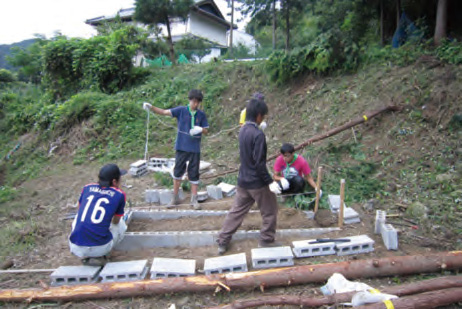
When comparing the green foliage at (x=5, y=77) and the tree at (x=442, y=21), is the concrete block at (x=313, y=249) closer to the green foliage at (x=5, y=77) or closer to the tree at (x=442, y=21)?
the tree at (x=442, y=21)

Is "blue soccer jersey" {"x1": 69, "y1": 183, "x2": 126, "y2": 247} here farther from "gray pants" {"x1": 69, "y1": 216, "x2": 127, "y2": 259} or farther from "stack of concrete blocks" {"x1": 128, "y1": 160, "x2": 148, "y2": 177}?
"stack of concrete blocks" {"x1": 128, "y1": 160, "x2": 148, "y2": 177}

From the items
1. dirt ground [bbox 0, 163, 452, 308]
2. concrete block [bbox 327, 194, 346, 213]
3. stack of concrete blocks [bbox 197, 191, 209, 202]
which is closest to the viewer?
dirt ground [bbox 0, 163, 452, 308]

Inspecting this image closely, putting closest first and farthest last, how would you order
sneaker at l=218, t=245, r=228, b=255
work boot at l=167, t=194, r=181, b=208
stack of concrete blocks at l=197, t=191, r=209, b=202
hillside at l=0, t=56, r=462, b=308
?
sneaker at l=218, t=245, r=228, b=255 → hillside at l=0, t=56, r=462, b=308 → work boot at l=167, t=194, r=181, b=208 → stack of concrete blocks at l=197, t=191, r=209, b=202

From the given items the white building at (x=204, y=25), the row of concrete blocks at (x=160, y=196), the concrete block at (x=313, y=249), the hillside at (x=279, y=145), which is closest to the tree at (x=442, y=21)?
the hillside at (x=279, y=145)

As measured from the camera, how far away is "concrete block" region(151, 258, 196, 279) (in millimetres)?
3391

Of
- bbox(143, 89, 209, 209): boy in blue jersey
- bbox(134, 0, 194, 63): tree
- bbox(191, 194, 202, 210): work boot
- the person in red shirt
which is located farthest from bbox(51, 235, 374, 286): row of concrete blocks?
bbox(134, 0, 194, 63): tree

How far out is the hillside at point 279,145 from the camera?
4375mm

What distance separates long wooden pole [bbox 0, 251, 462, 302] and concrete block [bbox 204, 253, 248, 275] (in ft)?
0.60

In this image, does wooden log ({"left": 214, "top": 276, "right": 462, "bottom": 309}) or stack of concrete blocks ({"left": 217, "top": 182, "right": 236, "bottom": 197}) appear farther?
stack of concrete blocks ({"left": 217, "top": 182, "right": 236, "bottom": 197})

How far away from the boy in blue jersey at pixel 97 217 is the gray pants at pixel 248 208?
1313 mm

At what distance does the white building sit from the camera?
74.2 feet

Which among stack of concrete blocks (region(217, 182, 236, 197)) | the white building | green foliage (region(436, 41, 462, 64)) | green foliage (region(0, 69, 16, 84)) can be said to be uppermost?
the white building

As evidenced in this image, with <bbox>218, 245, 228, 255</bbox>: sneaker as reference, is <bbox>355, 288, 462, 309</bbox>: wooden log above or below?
above

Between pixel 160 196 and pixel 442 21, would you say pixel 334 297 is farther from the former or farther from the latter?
pixel 442 21
